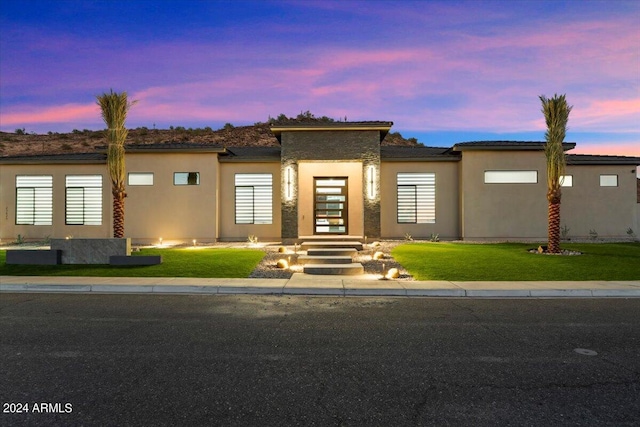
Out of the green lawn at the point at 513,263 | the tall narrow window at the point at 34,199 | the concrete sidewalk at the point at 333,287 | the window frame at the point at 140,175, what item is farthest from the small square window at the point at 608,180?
the tall narrow window at the point at 34,199

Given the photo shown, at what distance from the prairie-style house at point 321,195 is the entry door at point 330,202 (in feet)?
0.17

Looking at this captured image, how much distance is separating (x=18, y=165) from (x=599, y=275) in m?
27.0

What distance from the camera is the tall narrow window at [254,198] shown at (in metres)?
22.2

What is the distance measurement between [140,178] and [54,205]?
5.11m

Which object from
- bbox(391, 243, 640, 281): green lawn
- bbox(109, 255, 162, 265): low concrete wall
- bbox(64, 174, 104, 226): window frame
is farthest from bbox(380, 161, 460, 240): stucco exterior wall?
bbox(64, 174, 104, 226): window frame

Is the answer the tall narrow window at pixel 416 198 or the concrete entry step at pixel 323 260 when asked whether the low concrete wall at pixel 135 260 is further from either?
the tall narrow window at pixel 416 198

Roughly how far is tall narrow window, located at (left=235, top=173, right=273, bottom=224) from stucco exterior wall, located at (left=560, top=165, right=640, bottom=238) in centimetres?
1529

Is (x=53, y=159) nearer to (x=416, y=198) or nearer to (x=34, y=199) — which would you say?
(x=34, y=199)

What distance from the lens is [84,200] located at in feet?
74.7

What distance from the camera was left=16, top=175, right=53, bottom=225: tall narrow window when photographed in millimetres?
22984

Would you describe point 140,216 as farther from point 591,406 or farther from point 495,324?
point 591,406

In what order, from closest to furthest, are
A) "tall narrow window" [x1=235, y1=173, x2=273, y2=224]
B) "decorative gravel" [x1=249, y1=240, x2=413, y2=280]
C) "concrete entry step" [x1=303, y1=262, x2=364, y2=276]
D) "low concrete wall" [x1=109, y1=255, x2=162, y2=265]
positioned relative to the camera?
"decorative gravel" [x1=249, y1=240, x2=413, y2=280] < "concrete entry step" [x1=303, y1=262, x2=364, y2=276] < "low concrete wall" [x1=109, y1=255, x2=162, y2=265] < "tall narrow window" [x1=235, y1=173, x2=273, y2=224]

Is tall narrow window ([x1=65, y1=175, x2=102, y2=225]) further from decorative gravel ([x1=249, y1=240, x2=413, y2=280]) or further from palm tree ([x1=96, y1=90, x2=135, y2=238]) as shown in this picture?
decorative gravel ([x1=249, y1=240, x2=413, y2=280])

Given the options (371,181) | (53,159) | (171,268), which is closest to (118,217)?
(171,268)
